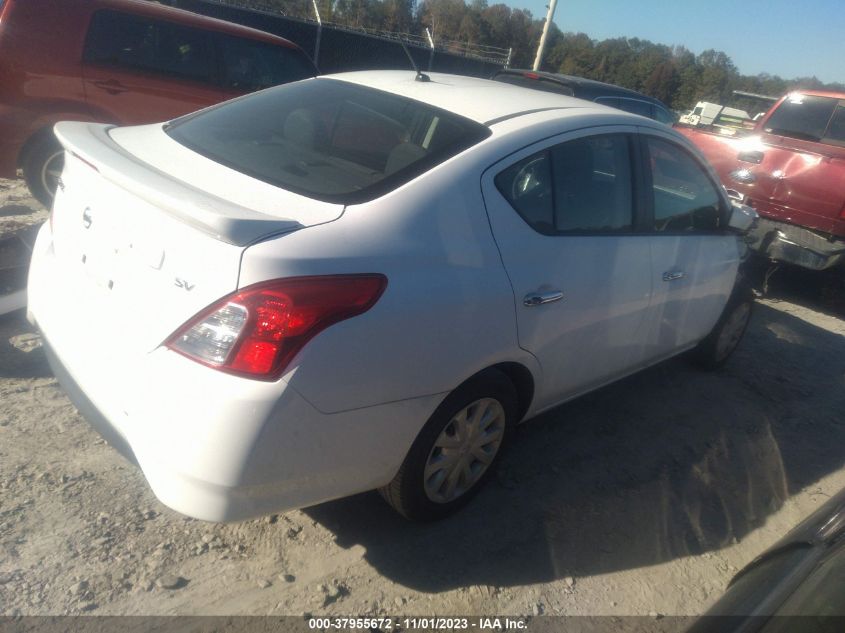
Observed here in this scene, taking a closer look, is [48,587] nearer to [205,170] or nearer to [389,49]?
[205,170]

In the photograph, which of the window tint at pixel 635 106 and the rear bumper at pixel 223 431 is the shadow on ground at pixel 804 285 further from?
the rear bumper at pixel 223 431

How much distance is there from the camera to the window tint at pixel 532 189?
9.12 feet

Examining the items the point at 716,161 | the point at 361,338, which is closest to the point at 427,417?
the point at 361,338

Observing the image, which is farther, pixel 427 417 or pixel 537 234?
pixel 537 234

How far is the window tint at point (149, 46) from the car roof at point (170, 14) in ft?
0.15

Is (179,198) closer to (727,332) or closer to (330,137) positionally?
(330,137)

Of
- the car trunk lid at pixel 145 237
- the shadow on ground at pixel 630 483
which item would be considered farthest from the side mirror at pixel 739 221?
the car trunk lid at pixel 145 237

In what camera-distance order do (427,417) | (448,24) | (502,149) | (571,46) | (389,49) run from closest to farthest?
(427,417) → (502,149) → (389,49) → (448,24) → (571,46)

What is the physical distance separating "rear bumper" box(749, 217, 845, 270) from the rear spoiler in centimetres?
509

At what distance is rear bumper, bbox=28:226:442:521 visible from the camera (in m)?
2.07

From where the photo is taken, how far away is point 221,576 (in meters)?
2.55

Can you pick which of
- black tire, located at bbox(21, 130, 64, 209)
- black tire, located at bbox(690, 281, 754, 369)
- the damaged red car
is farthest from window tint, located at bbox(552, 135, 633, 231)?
black tire, located at bbox(21, 130, 64, 209)

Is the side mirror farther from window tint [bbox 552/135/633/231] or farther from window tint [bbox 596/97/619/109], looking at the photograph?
window tint [bbox 596/97/619/109]

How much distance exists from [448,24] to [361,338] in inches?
1465
